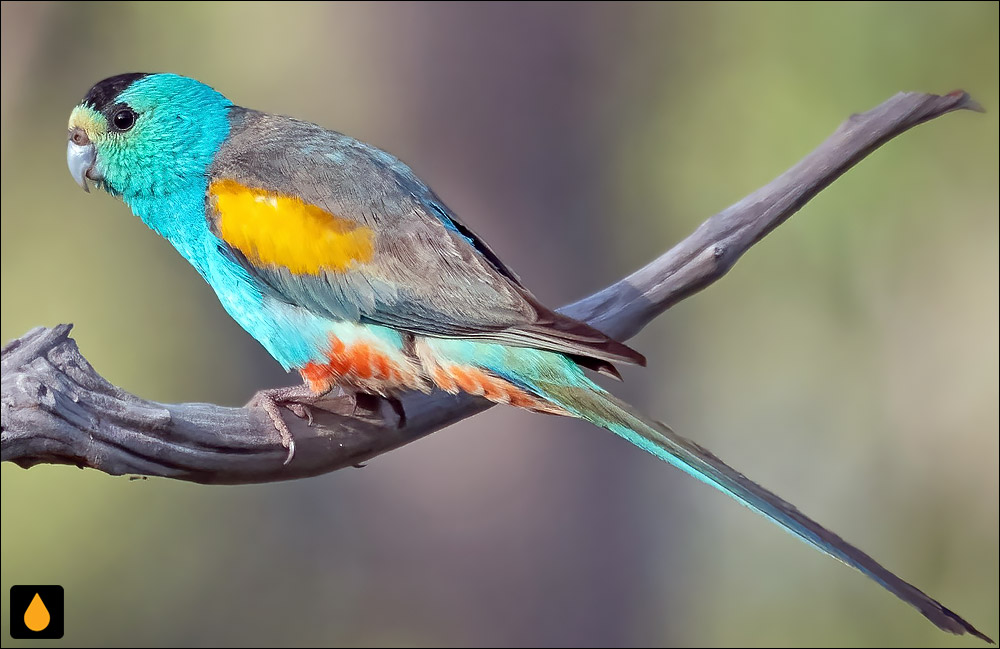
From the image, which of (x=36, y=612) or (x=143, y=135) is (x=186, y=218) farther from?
(x=36, y=612)

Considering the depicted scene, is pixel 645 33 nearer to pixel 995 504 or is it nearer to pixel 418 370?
pixel 995 504

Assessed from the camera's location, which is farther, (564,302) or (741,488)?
(564,302)

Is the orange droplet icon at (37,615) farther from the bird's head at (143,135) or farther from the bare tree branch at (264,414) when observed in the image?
the bird's head at (143,135)

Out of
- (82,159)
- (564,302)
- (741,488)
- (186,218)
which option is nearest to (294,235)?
(186,218)

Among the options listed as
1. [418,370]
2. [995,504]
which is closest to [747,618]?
[995,504]

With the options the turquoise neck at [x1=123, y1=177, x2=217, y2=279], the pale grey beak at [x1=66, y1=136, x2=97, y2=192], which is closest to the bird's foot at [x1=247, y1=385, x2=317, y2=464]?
the turquoise neck at [x1=123, y1=177, x2=217, y2=279]

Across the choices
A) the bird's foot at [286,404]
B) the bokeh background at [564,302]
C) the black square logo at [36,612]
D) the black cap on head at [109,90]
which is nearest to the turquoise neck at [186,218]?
the black cap on head at [109,90]

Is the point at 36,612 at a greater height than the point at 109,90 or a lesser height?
lesser
